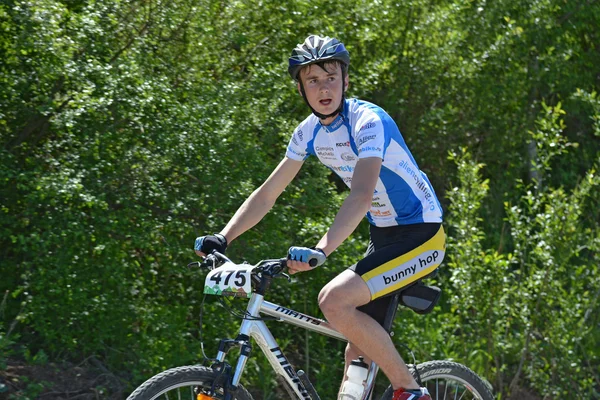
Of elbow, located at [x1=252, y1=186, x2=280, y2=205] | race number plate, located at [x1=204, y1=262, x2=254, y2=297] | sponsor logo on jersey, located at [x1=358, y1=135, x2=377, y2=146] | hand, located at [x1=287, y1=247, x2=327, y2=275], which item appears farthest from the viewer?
elbow, located at [x1=252, y1=186, x2=280, y2=205]

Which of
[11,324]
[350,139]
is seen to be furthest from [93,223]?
[350,139]

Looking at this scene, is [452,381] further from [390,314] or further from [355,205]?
[355,205]

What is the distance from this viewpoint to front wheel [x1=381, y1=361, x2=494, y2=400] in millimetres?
4750

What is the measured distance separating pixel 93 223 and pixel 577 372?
3.47 metres

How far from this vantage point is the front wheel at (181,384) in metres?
3.87

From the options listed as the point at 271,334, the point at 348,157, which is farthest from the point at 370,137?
the point at 271,334

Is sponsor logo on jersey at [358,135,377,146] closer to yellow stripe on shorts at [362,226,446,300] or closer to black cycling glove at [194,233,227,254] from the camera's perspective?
yellow stripe on shorts at [362,226,446,300]

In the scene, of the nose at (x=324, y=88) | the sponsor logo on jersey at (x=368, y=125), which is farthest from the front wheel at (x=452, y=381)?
the nose at (x=324, y=88)

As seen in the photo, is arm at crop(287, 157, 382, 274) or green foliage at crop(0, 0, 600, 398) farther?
green foliage at crop(0, 0, 600, 398)

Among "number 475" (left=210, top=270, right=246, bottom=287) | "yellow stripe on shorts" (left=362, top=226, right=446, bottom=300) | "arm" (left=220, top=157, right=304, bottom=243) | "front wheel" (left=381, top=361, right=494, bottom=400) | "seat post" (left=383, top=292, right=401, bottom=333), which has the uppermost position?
"arm" (left=220, top=157, right=304, bottom=243)

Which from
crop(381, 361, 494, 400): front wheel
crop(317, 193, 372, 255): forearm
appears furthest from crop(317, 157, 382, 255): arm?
crop(381, 361, 494, 400): front wheel

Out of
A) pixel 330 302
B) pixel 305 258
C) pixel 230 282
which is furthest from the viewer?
pixel 330 302

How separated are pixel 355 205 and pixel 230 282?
24.3 inches

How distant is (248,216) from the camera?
14.6 feet
